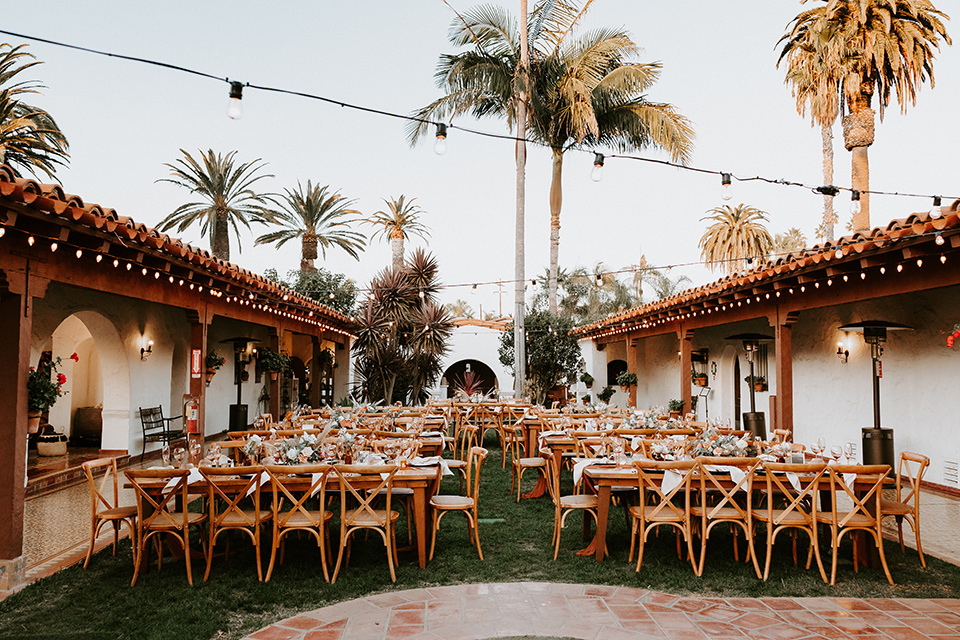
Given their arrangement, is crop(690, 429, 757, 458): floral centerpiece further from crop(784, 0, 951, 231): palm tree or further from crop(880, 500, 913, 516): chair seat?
crop(784, 0, 951, 231): palm tree

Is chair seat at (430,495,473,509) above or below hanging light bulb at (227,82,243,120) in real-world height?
below

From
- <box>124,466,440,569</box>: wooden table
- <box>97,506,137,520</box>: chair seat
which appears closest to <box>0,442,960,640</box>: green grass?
<box>124,466,440,569</box>: wooden table

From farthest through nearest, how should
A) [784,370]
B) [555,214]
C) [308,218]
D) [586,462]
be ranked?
[308,218] < [555,214] < [784,370] < [586,462]

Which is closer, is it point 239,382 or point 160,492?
point 160,492

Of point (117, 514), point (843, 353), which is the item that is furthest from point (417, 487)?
point (843, 353)

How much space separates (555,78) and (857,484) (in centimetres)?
1434

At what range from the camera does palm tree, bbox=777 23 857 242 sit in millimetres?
13211

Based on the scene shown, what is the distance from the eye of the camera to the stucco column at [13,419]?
14.9 feet

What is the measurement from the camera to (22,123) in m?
10.4

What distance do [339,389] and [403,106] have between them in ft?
27.8

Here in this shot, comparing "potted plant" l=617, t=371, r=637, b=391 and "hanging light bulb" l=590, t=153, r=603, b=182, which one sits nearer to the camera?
"hanging light bulb" l=590, t=153, r=603, b=182

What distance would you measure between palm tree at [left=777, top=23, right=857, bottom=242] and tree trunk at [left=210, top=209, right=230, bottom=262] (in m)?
16.1

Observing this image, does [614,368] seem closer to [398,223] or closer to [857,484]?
[398,223]

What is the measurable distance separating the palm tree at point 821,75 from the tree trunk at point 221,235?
633 inches
